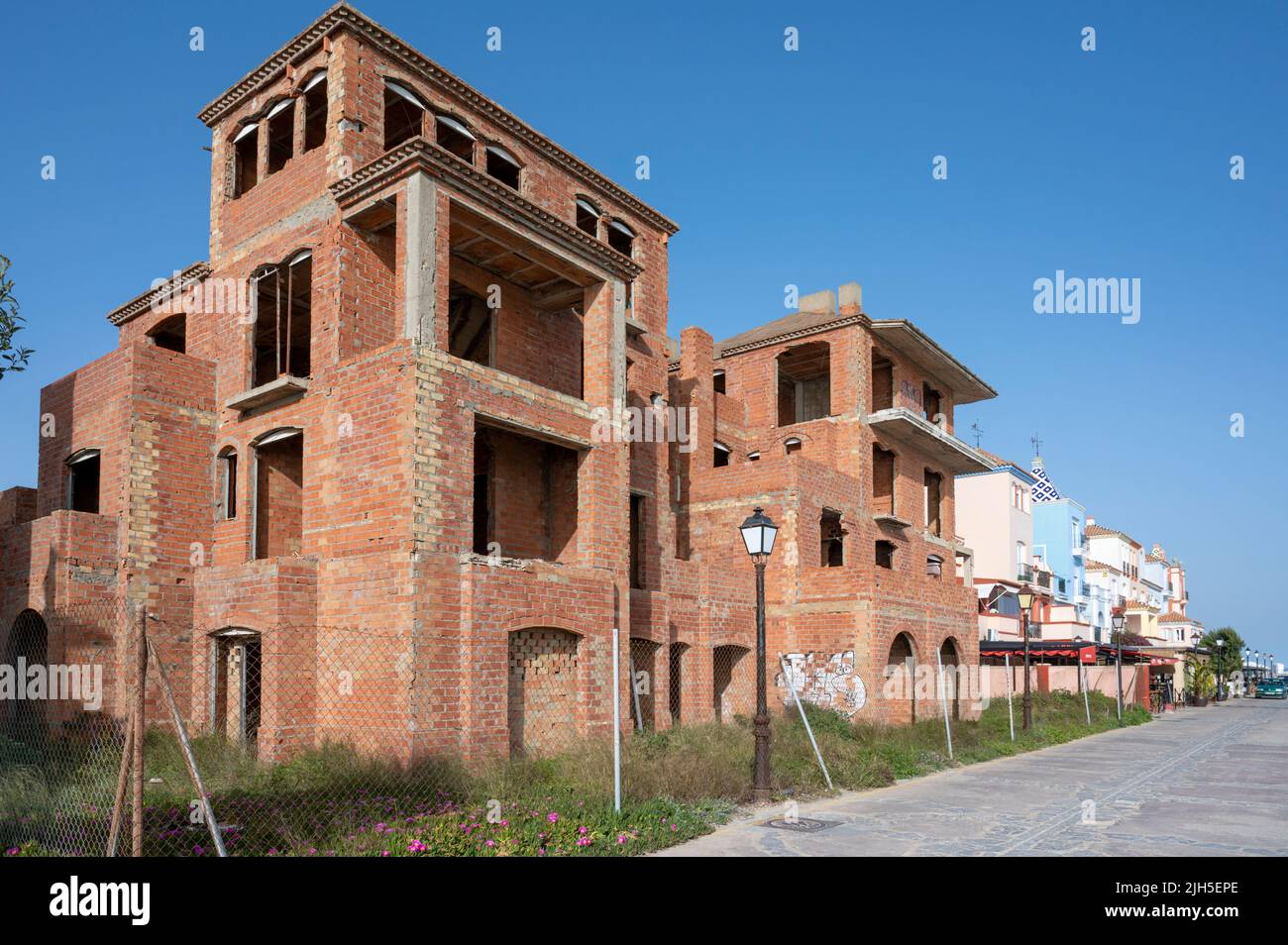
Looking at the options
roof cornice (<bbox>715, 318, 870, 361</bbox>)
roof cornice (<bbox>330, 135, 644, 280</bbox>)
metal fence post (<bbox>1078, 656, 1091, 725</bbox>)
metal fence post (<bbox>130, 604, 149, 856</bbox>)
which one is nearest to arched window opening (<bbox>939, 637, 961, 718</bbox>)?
metal fence post (<bbox>1078, 656, 1091, 725</bbox>)

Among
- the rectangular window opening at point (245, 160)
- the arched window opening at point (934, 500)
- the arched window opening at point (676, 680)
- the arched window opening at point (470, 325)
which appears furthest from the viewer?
the arched window opening at point (934, 500)

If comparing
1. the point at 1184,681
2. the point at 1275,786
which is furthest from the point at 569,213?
A: the point at 1184,681

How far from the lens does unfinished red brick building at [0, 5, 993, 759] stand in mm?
13641

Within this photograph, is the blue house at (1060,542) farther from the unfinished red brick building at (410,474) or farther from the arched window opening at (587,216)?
the arched window opening at (587,216)

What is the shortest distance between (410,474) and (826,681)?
43.4 ft

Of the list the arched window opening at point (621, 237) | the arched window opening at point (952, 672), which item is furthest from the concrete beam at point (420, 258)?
the arched window opening at point (952, 672)

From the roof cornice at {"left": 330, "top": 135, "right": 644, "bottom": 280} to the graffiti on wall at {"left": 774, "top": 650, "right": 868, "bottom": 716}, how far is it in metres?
10.8

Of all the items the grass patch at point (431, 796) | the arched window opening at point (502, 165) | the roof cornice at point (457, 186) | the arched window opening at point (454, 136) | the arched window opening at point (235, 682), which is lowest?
the grass patch at point (431, 796)

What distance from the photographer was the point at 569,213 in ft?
70.0

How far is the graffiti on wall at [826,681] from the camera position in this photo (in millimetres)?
22250

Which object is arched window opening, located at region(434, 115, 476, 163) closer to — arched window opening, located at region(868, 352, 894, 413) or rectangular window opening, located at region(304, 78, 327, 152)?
rectangular window opening, located at region(304, 78, 327, 152)

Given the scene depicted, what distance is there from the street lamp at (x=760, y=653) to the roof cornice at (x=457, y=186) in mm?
6316

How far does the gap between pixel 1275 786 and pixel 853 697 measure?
8.72 meters

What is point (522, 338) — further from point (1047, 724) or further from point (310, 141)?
point (1047, 724)
